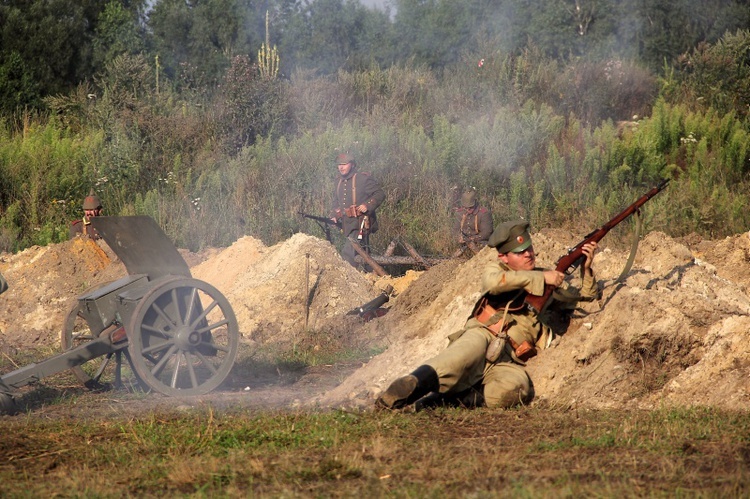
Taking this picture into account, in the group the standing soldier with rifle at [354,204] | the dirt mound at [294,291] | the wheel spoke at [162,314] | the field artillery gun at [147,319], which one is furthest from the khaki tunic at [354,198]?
the wheel spoke at [162,314]

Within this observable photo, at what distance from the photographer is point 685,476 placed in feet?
16.6

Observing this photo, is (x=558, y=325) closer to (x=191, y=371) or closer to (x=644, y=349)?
(x=644, y=349)

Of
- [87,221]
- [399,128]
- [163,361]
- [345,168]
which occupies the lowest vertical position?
[399,128]

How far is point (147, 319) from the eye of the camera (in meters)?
7.80

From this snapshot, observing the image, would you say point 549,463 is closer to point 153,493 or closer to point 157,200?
point 153,493

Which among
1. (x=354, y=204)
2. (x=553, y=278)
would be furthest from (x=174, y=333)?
(x=354, y=204)

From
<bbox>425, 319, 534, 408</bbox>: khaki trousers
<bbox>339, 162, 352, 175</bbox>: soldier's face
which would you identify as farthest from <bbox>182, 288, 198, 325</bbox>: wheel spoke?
<bbox>339, 162, 352, 175</bbox>: soldier's face

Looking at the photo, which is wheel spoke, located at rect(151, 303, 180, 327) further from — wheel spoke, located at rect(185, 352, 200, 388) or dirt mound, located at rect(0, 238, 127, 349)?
dirt mound, located at rect(0, 238, 127, 349)

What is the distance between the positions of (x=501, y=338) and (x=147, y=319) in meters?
2.80

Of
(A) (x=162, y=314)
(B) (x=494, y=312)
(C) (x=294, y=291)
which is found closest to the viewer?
(B) (x=494, y=312)

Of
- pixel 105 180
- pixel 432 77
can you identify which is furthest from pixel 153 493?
pixel 432 77

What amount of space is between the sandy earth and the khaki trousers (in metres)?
0.29

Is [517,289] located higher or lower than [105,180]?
higher

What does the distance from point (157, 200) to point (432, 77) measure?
9.20m
